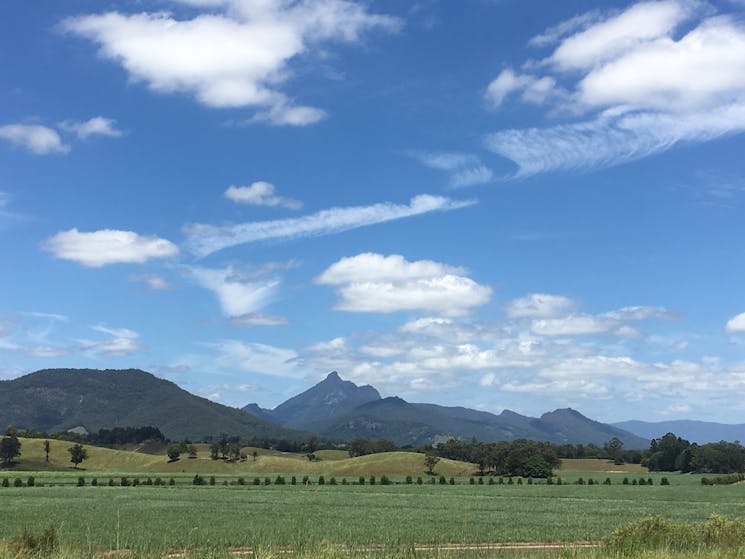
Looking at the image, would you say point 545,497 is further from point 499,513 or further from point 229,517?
point 229,517

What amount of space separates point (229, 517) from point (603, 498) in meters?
58.2

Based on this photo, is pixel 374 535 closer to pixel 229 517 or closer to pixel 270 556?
pixel 229 517

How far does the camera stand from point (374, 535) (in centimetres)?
4466

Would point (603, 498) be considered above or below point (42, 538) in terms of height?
below

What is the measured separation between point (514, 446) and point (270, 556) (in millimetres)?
179447

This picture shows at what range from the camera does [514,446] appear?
190 metres

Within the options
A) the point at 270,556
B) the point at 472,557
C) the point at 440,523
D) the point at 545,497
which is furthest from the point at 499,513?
the point at 270,556

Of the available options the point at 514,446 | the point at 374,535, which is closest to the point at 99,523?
the point at 374,535

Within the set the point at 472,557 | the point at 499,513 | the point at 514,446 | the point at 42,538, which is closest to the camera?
the point at 472,557

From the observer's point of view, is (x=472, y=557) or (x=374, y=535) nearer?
(x=472, y=557)

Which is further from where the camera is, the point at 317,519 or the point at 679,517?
the point at 679,517

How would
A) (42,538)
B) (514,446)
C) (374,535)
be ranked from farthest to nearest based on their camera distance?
(514,446) < (374,535) < (42,538)

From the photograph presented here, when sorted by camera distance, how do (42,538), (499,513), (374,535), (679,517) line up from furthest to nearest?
(499,513) < (679,517) < (374,535) < (42,538)

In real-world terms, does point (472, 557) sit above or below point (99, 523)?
above
